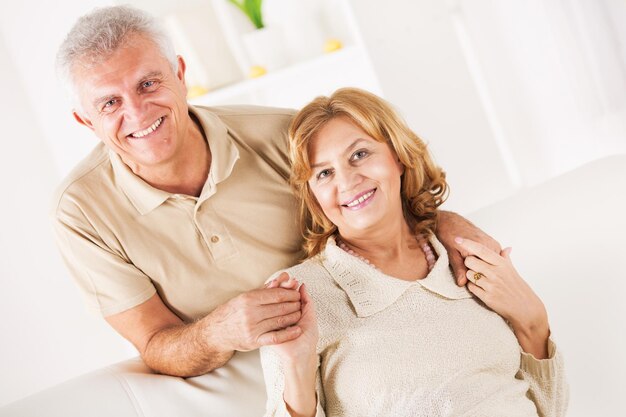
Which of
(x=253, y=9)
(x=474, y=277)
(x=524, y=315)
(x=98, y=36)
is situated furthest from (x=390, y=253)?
(x=253, y=9)

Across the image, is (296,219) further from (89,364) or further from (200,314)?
(89,364)

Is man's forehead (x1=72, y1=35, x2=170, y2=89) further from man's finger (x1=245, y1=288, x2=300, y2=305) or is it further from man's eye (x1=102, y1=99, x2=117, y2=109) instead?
man's finger (x1=245, y1=288, x2=300, y2=305)

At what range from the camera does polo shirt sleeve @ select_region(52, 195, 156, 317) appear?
1.76 m

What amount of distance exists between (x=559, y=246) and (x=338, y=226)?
2.06ft

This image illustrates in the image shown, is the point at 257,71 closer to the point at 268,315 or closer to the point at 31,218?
the point at 31,218

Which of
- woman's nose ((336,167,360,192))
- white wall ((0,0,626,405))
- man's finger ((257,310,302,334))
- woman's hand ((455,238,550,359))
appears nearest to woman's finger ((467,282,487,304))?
woman's hand ((455,238,550,359))

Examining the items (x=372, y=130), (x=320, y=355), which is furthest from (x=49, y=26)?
(x=320, y=355)

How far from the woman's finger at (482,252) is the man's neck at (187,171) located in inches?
26.9

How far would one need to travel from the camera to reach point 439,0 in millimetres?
3264

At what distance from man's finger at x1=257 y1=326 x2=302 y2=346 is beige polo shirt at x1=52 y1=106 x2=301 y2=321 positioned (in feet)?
1.49

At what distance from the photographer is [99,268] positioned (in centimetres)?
178

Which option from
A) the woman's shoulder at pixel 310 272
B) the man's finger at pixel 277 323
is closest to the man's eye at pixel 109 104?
the woman's shoulder at pixel 310 272

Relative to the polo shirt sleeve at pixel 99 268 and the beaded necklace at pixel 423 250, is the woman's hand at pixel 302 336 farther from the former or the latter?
the polo shirt sleeve at pixel 99 268

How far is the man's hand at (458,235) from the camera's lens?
169 cm
